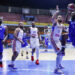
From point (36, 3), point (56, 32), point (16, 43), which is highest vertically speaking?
point (36, 3)

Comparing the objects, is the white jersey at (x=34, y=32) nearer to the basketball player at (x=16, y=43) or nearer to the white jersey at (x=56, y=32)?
the basketball player at (x=16, y=43)

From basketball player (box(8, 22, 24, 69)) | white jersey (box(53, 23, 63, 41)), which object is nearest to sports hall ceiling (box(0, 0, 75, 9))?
basketball player (box(8, 22, 24, 69))

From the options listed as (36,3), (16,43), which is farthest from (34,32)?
(36,3)

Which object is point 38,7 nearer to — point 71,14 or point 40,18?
point 40,18

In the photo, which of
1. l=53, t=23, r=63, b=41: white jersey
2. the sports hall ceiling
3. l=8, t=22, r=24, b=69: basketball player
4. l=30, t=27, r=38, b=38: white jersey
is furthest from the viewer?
the sports hall ceiling

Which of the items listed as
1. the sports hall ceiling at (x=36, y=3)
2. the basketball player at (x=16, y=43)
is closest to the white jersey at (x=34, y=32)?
the basketball player at (x=16, y=43)

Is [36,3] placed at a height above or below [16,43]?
above

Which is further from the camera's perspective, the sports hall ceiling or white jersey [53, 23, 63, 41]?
the sports hall ceiling

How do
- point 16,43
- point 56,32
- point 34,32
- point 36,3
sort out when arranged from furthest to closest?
point 36,3 → point 34,32 → point 16,43 → point 56,32

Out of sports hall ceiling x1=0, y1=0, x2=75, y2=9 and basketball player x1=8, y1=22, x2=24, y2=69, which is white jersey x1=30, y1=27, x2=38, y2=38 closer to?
basketball player x1=8, y1=22, x2=24, y2=69

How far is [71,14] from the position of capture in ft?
14.4

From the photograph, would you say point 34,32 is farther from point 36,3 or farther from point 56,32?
point 36,3

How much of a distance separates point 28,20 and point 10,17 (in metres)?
2.69

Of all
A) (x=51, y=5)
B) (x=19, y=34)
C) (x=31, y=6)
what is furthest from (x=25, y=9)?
(x=19, y=34)
